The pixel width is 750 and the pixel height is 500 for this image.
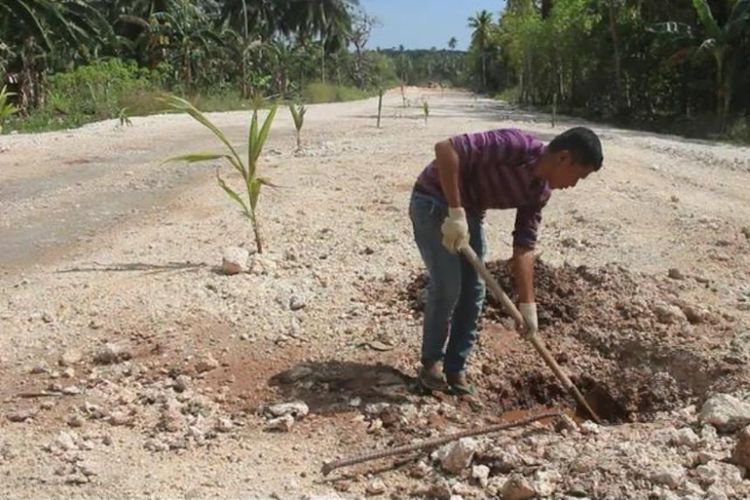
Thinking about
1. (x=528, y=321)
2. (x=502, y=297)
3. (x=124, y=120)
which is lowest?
(x=528, y=321)

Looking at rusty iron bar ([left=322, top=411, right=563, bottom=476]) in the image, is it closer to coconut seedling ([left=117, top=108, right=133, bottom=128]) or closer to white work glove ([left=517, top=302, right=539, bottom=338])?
white work glove ([left=517, top=302, right=539, bottom=338])

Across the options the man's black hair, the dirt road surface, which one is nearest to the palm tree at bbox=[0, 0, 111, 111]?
the dirt road surface

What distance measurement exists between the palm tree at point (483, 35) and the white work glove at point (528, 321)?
49.3 meters

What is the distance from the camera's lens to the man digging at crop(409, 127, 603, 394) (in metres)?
3.05

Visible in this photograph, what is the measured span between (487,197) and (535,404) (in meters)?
1.09

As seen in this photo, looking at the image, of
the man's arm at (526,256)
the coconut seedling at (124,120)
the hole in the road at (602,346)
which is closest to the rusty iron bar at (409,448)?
the man's arm at (526,256)

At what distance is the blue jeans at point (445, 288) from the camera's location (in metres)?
3.28

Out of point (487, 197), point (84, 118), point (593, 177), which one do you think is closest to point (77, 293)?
point (487, 197)

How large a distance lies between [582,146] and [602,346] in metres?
1.54

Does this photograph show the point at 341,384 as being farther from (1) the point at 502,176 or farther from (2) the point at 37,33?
(2) the point at 37,33

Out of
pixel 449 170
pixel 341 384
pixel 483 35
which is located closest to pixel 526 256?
pixel 449 170

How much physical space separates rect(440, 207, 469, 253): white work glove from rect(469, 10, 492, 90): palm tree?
49.4 meters

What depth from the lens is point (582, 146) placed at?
2941 millimetres

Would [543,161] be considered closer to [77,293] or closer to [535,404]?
[535,404]
